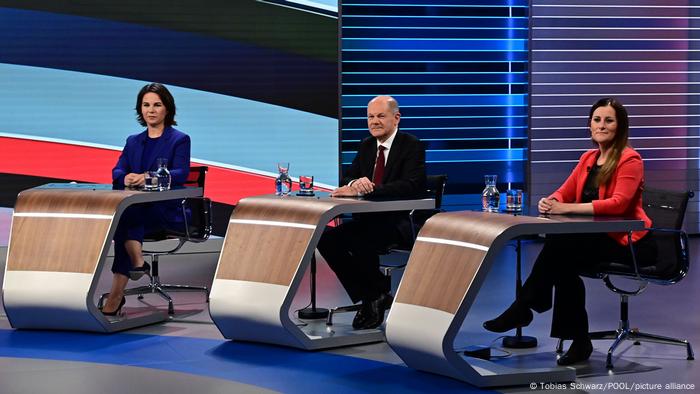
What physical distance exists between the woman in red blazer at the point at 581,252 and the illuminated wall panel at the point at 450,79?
4.20 meters

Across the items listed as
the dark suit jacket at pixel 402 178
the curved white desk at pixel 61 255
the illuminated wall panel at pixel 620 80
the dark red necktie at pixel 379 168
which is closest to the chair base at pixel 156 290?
the curved white desk at pixel 61 255

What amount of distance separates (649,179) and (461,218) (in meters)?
5.57

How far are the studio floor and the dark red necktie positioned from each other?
775 mm

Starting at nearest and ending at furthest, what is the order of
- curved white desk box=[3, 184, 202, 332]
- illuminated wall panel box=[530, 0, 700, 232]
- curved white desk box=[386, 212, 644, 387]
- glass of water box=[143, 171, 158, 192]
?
curved white desk box=[386, 212, 644, 387] < curved white desk box=[3, 184, 202, 332] < glass of water box=[143, 171, 158, 192] < illuminated wall panel box=[530, 0, 700, 232]

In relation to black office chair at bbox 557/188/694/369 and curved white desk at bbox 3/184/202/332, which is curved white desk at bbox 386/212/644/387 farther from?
curved white desk at bbox 3/184/202/332

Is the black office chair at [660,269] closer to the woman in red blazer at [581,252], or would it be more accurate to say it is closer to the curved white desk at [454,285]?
the woman in red blazer at [581,252]

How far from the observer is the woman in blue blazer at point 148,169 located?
5.65 meters

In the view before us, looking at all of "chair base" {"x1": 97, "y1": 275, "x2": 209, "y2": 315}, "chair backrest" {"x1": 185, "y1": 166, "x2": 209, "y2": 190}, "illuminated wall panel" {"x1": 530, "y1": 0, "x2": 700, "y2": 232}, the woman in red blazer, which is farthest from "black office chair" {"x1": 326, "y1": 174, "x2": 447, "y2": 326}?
"illuminated wall panel" {"x1": 530, "y1": 0, "x2": 700, "y2": 232}

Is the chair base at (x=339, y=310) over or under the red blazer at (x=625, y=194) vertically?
under

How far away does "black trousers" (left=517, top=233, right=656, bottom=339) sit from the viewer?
4535 millimetres

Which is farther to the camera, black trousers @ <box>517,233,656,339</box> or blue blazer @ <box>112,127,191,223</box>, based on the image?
blue blazer @ <box>112,127,191,223</box>

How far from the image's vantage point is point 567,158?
30.5ft

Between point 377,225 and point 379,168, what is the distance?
366 millimetres

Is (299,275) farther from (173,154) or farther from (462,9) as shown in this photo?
(462,9)
